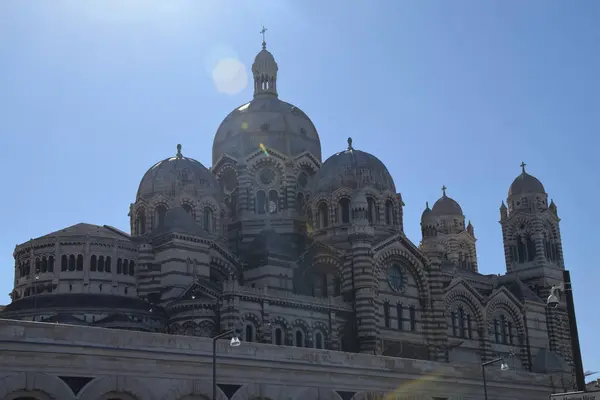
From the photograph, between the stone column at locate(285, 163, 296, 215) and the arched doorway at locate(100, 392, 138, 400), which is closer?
the arched doorway at locate(100, 392, 138, 400)

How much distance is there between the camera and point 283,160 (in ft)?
260

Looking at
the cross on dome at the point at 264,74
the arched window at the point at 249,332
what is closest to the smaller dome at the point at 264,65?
the cross on dome at the point at 264,74

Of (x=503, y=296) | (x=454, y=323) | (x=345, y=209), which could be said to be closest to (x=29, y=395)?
(x=345, y=209)

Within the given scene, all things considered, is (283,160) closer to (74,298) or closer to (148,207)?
(148,207)

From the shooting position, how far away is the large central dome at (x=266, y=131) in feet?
262

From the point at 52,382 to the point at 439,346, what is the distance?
43640 millimetres

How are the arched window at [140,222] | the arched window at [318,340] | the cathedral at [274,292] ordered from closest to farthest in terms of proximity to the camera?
1. the cathedral at [274,292]
2. the arched window at [318,340]
3. the arched window at [140,222]

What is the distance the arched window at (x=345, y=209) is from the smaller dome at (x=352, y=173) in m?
1.22

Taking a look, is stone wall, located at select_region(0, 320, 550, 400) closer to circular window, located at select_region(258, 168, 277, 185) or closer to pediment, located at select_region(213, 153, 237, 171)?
circular window, located at select_region(258, 168, 277, 185)

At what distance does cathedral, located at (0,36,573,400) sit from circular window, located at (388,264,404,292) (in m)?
0.17

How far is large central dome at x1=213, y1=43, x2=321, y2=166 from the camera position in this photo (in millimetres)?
79938

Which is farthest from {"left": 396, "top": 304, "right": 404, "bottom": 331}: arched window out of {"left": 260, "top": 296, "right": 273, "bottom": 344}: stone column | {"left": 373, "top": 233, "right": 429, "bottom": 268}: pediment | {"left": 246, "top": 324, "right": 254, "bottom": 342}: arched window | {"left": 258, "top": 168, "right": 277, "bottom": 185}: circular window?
{"left": 258, "top": 168, "right": 277, "bottom": 185}: circular window

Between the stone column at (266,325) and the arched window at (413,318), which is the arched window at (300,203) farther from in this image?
the stone column at (266,325)

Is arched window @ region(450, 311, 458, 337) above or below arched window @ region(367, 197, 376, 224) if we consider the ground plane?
below
